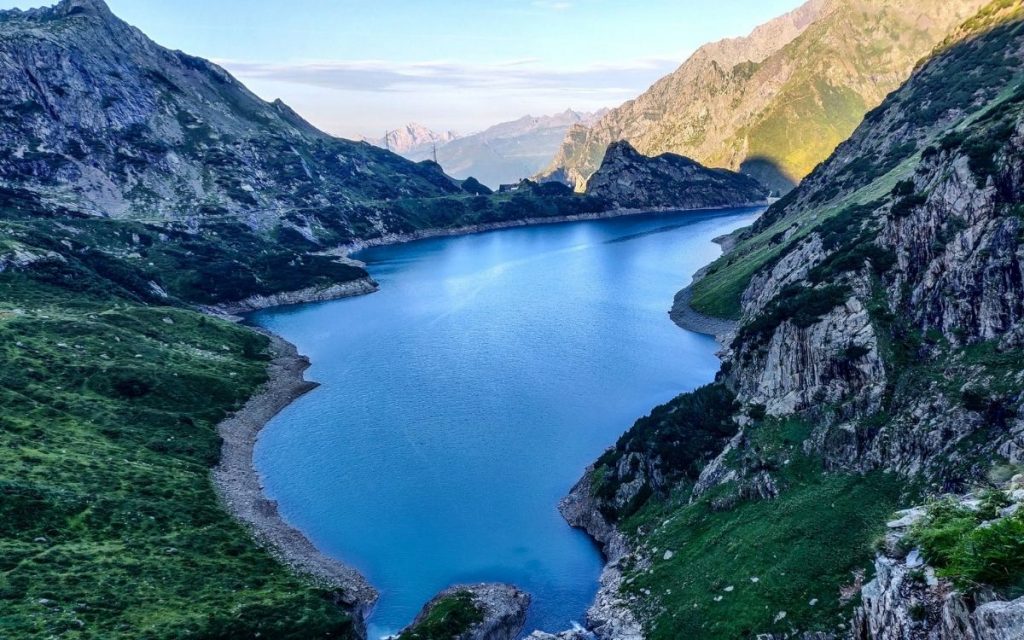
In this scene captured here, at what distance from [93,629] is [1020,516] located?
65.0 metres

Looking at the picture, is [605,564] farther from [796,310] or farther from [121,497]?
[121,497]

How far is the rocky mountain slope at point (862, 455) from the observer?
109 feet

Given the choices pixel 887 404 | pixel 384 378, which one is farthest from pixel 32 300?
pixel 887 404

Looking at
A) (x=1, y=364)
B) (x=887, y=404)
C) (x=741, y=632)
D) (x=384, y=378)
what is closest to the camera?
(x=741, y=632)

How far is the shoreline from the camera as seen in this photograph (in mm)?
72688

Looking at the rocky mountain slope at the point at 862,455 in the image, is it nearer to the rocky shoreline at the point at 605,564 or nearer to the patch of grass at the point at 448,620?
the rocky shoreline at the point at 605,564

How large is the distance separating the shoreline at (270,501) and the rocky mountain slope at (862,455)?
84.4 feet

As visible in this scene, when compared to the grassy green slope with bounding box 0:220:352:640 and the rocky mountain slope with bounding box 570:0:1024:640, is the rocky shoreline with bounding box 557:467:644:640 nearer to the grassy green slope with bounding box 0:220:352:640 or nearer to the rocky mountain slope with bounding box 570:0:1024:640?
the rocky mountain slope with bounding box 570:0:1024:640

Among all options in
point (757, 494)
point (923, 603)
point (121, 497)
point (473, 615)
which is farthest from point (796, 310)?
point (121, 497)

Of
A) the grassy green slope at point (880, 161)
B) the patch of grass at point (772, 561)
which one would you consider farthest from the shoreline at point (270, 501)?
the grassy green slope at point (880, 161)

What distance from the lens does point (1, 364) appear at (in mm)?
106688

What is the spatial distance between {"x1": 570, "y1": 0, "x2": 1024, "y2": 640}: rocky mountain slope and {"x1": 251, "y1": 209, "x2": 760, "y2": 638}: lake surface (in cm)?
877

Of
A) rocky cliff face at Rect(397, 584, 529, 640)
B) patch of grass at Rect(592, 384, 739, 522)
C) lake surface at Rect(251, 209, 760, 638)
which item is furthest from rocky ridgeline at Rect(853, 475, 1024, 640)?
patch of grass at Rect(592, 384, 739, 522)

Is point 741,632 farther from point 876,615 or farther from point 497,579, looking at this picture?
point 497,579
